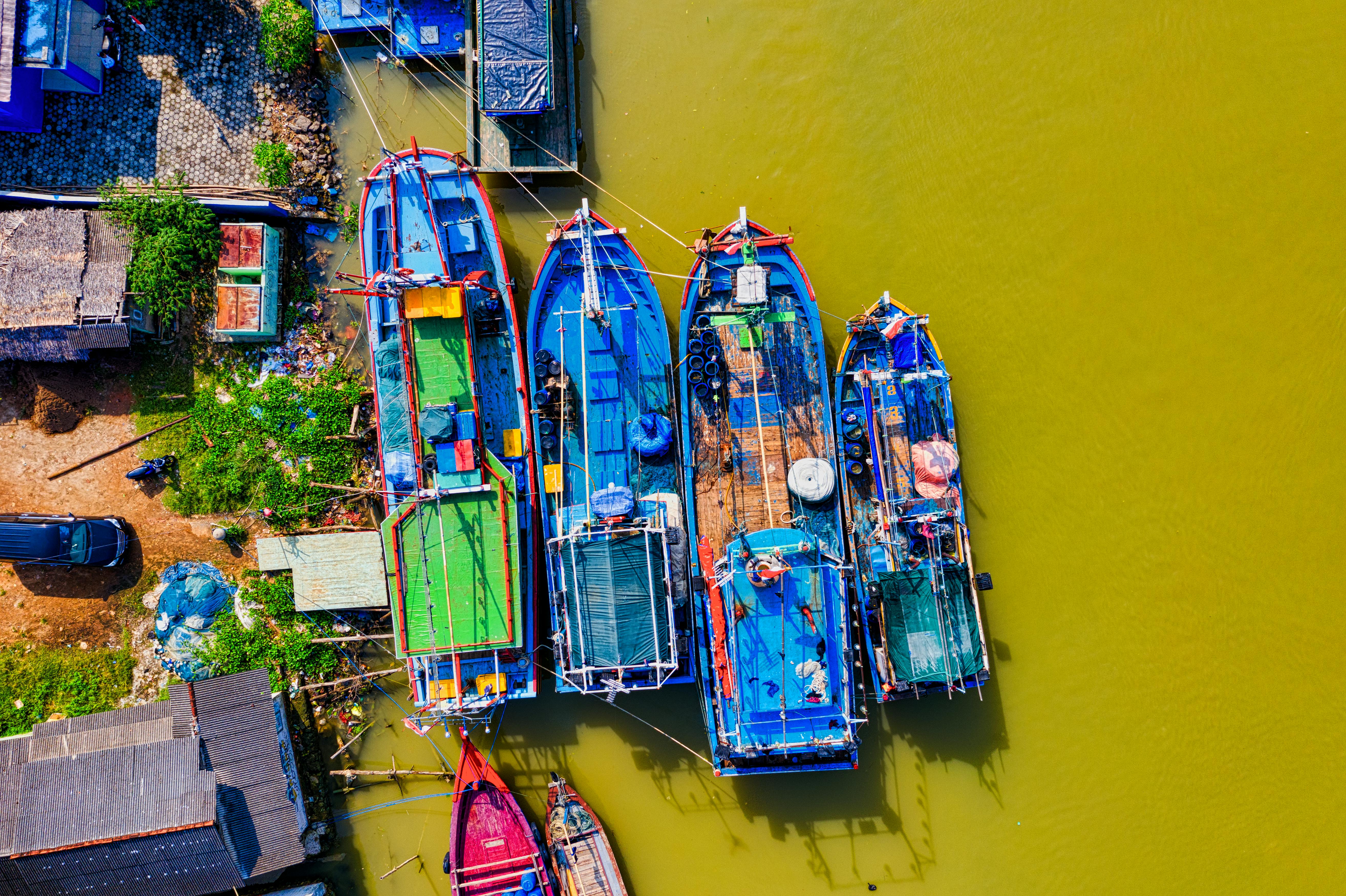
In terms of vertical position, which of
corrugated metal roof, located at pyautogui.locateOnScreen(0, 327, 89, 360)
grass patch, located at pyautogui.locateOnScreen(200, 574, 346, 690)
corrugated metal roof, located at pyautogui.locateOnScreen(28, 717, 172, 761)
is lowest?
corrugated metal roof, located at pyautogui.locateOnScreen(28, 717, 172, 761)

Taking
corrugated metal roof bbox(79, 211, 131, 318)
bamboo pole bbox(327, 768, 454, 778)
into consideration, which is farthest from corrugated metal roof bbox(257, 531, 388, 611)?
corrugated metal roof bbox(79, 211, 131, 318)

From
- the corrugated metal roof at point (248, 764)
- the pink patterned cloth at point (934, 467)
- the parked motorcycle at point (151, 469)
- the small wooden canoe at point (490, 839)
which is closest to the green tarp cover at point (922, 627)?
the pink patterned cloth at point (934, 467)

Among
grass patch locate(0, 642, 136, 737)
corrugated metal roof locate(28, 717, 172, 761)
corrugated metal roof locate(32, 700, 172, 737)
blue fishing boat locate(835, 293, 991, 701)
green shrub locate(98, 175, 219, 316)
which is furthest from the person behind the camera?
grass patch locate(0, 642, 136, 737)

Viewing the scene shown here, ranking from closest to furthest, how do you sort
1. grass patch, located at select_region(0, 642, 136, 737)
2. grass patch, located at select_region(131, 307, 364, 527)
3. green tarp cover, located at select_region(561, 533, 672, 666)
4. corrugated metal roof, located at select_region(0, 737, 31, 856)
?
Result: green tarp cover, located at select_region(561, 533, 672, 666) < corrugated metal roof, located at select_region(0, 737, 31, 856) < grass patch, located at select_region(0, 642, 136, 737) < grass patch, located at select_region(131, 307, 364, 527)

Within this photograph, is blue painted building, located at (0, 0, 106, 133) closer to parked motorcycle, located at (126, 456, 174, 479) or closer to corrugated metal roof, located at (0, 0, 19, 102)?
corrugated metal roof, located at (0, 0, 19, 102)

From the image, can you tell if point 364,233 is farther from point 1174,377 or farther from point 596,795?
point 1174,377

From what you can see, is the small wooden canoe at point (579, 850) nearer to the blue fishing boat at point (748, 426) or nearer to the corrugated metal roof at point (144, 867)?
the blue fishing boat at point (748, 426)
